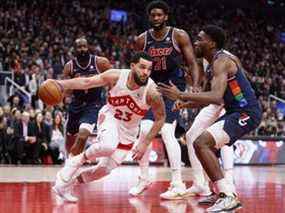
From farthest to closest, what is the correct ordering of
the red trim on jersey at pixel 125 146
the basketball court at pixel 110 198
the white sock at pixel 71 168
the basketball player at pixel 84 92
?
the basketball player at pixel 84 92
the red trim on jersey at pixel 125 146
the white sock at pixel 71 168
the basketball court at pixel 110 198

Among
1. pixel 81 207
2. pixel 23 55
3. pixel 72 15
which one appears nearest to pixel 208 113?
pixel 81 207

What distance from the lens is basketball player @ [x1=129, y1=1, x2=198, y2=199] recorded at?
24.1 ft

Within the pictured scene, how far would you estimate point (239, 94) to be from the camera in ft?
20.9

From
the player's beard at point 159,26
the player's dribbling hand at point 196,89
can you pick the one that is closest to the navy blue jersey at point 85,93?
the player's beard at point 159,26

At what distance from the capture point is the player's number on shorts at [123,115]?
666 centimetres

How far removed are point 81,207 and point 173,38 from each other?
2301mm

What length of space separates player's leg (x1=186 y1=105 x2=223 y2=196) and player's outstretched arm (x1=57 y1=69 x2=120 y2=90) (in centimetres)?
117

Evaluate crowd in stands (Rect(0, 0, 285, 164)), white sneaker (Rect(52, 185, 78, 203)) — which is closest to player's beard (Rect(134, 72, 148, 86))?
white sneaker (Rect(52, 185, 78, 203))

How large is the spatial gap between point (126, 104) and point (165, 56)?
1100 mm

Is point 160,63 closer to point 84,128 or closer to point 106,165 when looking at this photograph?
point 84,128

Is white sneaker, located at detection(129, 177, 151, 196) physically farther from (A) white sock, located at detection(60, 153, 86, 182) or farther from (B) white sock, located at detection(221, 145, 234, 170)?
(A) white sock, located at detection(60, 153, 86, 182)

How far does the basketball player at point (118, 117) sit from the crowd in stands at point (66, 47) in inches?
247

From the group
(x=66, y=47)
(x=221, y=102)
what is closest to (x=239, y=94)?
(x=221, y=102)

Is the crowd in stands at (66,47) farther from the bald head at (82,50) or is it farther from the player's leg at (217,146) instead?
the player's leg at (217,146)
